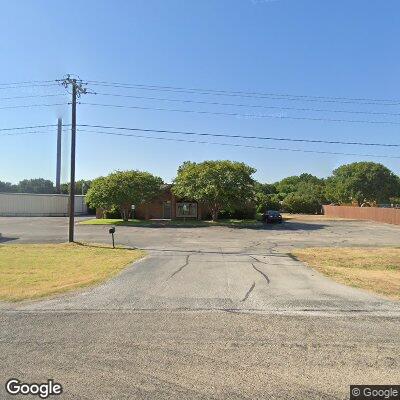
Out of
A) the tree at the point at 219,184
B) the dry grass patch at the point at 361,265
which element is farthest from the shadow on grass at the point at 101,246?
the tree at the point at 219,184

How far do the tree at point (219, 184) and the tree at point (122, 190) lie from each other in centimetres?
349

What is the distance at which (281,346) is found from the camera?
5699mm

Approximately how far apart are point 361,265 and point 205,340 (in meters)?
10.2

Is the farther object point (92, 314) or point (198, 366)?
point (92, 314)

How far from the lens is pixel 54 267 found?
525 inches

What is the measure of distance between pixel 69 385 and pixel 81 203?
188 ft

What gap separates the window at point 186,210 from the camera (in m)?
44.0

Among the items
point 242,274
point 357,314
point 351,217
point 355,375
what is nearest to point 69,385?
point 355,375

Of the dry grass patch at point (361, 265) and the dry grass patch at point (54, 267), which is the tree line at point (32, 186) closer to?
the dry grass patch at point (54, 267)

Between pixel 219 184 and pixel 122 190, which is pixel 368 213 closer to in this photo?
pixel 219 184

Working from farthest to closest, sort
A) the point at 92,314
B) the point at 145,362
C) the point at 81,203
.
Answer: the point at 81,203, the point at 92,314, the point at 145,362

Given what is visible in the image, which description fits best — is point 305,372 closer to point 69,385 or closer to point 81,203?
point 69,385

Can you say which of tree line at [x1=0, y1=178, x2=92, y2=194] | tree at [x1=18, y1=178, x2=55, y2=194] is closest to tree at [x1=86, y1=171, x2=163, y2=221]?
tree line at [x1=0, y1=178, x2=92, y2=194]

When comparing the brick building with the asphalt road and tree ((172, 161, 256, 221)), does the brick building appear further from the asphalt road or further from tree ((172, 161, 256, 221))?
the asphalt road
